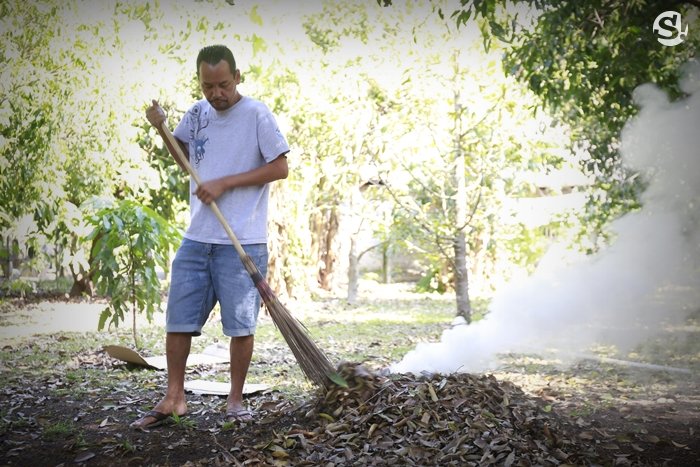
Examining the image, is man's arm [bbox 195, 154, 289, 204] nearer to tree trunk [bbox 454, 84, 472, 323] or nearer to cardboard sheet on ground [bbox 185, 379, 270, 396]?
cardboard sheet on ground [bbox 185, 379, 270, 396]

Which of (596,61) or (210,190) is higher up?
(596,61)

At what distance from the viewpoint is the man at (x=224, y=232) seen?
2.45 meters

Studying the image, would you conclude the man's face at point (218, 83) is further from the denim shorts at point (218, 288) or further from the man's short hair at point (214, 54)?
the denim shorts at point (218, 288)

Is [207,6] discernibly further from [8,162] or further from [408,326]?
[408,326]

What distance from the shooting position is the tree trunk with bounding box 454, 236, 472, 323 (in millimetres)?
4766

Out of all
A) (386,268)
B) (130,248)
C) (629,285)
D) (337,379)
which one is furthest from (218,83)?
(386,268)

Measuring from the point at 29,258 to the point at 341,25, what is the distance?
2799 mm

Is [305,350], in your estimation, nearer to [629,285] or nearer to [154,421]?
[154,421]

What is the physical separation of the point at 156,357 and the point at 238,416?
1.28 m

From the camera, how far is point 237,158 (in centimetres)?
248

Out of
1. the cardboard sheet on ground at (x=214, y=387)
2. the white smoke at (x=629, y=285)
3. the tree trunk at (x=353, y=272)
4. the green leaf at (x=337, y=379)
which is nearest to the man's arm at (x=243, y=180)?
the green leaf at (x=337, y=379)

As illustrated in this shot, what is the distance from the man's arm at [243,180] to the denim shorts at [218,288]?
0.63ft

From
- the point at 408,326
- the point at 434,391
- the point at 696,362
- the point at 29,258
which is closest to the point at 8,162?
the point at 29,258

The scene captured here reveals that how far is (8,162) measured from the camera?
171 inches
